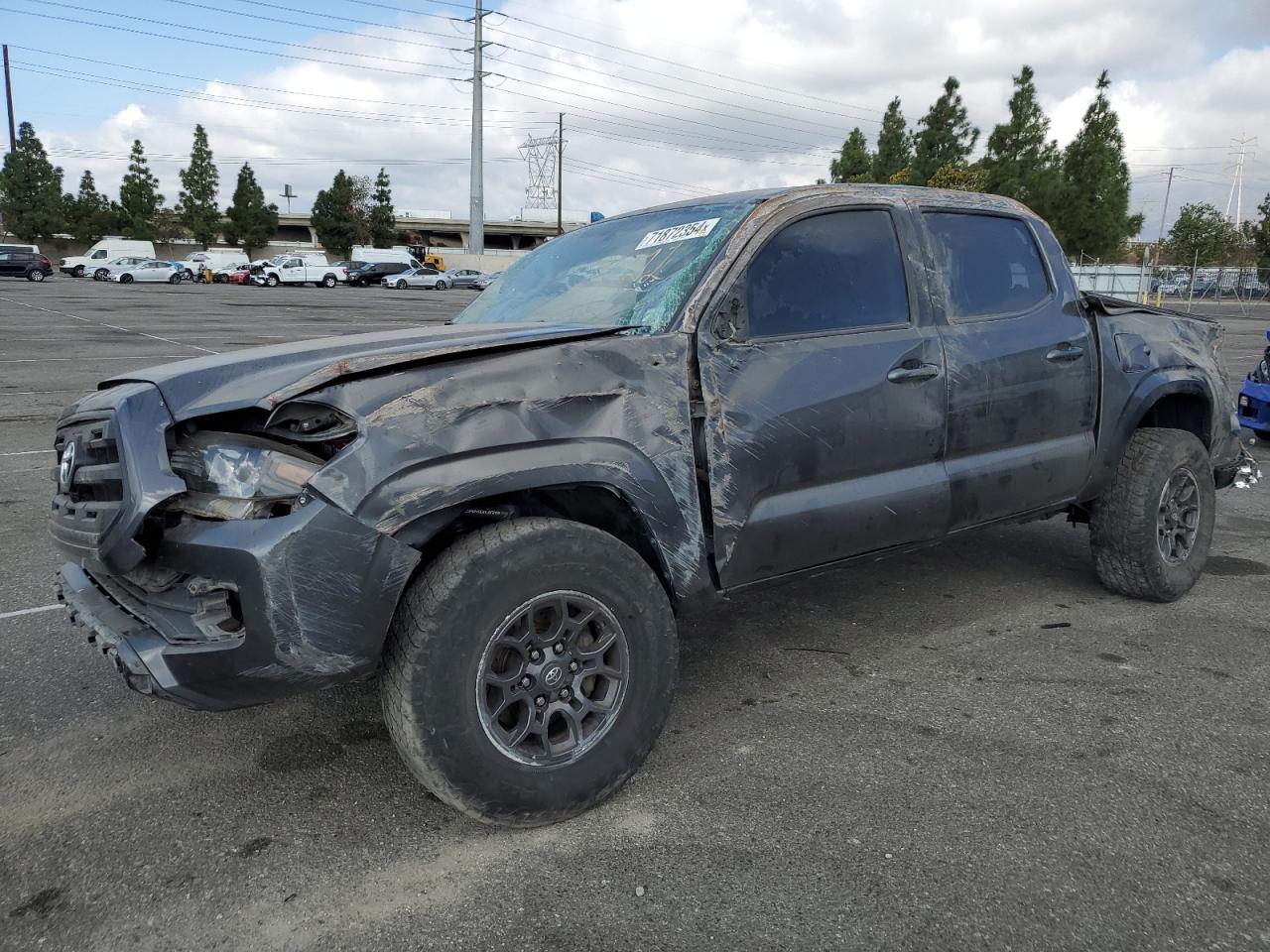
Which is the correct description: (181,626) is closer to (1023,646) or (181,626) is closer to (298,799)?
(298,799)

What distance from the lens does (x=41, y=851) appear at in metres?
2.53

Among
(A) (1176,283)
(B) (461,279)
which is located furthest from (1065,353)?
(B) (461,279)

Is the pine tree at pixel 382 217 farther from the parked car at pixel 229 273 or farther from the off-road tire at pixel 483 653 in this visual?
the off-road tire at pixel 483 653

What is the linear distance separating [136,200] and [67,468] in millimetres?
84836

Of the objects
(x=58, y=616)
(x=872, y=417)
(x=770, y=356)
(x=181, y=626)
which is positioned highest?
(x=770, y=356)

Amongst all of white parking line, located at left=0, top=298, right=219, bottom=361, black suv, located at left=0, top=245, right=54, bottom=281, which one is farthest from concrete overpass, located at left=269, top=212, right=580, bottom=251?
white parking line, located at left=0, top=298, right=219, bottom=361

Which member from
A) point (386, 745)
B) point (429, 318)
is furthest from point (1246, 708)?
point (429, 318)

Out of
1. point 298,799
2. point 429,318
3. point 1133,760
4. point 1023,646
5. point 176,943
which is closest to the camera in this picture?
point 176,943

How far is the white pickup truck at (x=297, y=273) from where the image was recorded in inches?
2012

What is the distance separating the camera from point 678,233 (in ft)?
11.2

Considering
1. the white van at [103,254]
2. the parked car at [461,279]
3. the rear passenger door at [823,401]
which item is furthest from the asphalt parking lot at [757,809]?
the white van at [103,254]

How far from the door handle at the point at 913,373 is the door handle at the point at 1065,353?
73 centimetres

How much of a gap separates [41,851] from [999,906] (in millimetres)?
2489

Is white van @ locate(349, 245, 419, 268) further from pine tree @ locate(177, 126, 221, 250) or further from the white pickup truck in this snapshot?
pine tree @ locate(177, 126, 221, 250)
